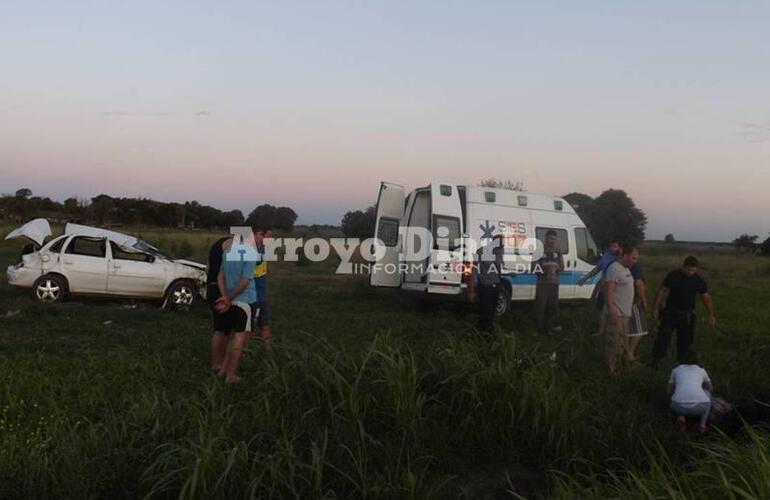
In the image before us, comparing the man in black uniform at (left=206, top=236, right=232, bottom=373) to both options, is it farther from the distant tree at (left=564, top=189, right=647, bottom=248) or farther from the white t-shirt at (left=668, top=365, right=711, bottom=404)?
the distant tree at (left=564, top=189, right=647, bottom=248)

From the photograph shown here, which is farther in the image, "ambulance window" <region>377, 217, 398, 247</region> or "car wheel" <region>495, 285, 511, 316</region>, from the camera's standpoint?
"ambulance window" <region>377, 217, 398, 247</region>

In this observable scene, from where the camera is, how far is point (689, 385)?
564 centimetres

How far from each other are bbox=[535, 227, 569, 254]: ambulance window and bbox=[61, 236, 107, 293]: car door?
8.41 m

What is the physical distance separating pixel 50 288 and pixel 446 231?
7260 mm

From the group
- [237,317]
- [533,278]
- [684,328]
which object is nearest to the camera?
[237,317]

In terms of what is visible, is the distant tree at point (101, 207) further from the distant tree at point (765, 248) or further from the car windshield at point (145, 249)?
the distant tree at point (765, 248)

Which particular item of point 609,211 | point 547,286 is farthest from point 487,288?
point 609,211

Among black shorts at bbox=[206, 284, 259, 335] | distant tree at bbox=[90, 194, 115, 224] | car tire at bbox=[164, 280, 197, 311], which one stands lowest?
car tire at bbox=[164, 280, 197, 311]

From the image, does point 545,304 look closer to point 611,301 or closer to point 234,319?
point 611,301

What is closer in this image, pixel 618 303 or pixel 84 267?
pixel 618 303

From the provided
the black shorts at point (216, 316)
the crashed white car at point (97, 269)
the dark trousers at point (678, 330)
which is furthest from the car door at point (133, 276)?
the dark trousers at point (678, 330)

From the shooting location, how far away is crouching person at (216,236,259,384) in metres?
6.35

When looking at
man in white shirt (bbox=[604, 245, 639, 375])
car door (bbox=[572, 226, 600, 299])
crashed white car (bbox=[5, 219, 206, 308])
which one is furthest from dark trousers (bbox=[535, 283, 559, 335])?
crashed white car (bbox=[5, 219, 206, 308])

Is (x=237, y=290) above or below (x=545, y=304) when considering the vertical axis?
above
